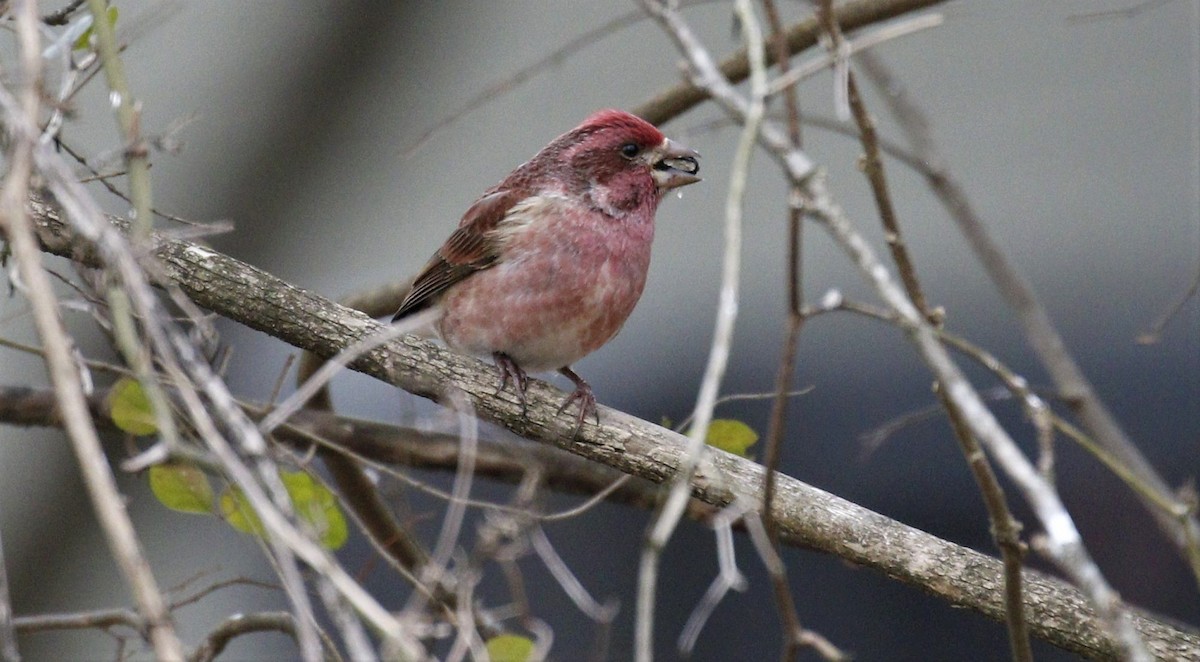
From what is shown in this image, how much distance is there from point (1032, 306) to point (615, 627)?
12.7 feet

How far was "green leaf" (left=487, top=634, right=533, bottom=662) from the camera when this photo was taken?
7.97 ft

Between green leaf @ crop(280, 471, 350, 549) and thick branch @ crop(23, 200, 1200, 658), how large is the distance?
0.35 meters

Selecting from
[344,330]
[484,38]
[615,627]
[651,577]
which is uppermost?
[484,38]

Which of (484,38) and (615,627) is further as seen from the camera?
(484,38)

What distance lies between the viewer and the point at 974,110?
667 cm

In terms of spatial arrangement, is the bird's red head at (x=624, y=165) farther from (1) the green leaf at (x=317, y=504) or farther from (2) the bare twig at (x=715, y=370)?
(2) the bare twig at (x=715, y=370)

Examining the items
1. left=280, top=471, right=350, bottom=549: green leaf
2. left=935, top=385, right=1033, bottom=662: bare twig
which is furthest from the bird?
left=935, top=385, right=1033, bottom=662: bare twig

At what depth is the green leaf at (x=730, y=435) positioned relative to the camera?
3502mm

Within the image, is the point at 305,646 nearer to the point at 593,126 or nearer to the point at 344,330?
the point at 344,330

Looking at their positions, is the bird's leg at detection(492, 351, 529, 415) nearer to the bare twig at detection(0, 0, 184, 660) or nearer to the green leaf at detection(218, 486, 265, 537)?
the green leaf at detection(218, 486, 265, 537)

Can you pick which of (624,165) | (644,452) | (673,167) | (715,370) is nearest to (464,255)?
(624,165)

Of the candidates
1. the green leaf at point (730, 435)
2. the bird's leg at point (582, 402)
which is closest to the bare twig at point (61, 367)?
the bird's leg at point (582, 402)

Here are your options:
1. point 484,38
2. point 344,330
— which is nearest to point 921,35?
point 484,38

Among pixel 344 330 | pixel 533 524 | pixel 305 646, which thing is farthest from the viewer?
pixel 344 330
